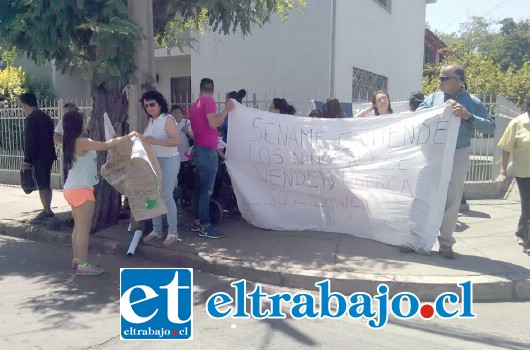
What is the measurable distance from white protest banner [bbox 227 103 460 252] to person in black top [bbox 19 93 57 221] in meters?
2.96

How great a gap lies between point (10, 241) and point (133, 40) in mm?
3643

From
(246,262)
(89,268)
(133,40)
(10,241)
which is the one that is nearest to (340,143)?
(246,262)

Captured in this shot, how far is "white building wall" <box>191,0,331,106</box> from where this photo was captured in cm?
1109

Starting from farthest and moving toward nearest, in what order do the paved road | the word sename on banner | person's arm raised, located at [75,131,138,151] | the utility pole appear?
the utility pole → person's arm raised, located at [75,131,138,151] → the word sename on banner → the paved road

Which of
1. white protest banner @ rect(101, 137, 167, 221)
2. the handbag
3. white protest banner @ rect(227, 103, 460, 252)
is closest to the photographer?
white protest banner @ rect(101, 137, 167, 221)

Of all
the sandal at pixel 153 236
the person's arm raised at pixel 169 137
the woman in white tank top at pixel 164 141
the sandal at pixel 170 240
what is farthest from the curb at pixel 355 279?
the person's arm raised at pixel 169 137

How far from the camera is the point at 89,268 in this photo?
208 inches

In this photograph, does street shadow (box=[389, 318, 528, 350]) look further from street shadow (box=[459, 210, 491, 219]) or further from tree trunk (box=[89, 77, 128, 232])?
tree trunk (box=[89, 77, 128, 232])

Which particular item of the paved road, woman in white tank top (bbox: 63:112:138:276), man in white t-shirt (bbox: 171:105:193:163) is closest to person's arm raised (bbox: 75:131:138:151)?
woman in white tank top (bbox: 63:112:138:276)

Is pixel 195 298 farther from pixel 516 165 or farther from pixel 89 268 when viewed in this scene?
pixel 516 165

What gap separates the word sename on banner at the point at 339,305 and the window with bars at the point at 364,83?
8597 mm

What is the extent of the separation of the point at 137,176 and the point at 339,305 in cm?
252

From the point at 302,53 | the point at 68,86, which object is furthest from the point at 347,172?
the point at 68,86

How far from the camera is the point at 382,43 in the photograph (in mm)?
13836
